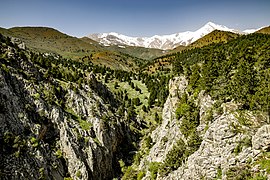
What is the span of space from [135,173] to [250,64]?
38072mm

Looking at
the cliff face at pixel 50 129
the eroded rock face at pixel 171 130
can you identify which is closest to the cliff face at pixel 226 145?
the eroded rock face at pixel 171 130

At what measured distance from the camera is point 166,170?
47.0 metres

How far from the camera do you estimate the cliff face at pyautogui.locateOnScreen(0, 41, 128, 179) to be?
52.5 metres

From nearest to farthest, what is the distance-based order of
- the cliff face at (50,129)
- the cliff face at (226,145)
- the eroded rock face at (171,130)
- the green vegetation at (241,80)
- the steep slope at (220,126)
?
the cliff face at (226,145) → the steep slope at (220,126) → the green vegetation at (241,80) → the cliff face at (50,129) → the eroded rock face at (171,130)

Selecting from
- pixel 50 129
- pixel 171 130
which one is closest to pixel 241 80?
pixel 171 130

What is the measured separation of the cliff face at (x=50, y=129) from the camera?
52.5m

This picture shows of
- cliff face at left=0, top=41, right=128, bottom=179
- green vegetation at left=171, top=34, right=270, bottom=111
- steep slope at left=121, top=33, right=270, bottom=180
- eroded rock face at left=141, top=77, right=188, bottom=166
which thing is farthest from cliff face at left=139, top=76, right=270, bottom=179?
cliff face at left=0, top=41, right=128, bottom=179

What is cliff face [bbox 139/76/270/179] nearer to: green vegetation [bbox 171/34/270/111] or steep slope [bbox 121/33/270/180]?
steep slope [bbox 121/33/270/180]

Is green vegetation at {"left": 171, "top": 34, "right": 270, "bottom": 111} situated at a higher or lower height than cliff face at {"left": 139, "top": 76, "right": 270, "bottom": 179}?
higher

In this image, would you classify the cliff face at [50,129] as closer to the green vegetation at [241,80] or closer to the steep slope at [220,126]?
the steep slope at [220,126]

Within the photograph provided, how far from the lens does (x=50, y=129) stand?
6462cm

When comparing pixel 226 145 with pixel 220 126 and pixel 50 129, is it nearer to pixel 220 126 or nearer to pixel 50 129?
pixel 220 126

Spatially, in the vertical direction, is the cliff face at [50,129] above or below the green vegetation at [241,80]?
below

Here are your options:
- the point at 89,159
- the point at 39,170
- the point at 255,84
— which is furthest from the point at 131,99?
the point at 255,84
